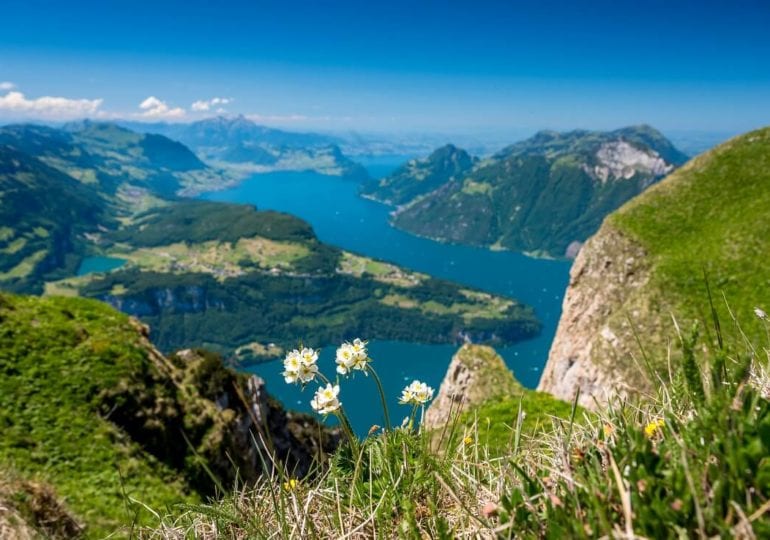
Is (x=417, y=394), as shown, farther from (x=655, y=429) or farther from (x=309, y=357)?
(x=655, y=429)

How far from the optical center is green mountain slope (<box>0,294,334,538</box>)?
11367mm

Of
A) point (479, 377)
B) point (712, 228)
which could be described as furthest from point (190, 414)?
point (712, 228)

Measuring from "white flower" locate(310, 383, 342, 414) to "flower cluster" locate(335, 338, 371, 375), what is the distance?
0.12 meters

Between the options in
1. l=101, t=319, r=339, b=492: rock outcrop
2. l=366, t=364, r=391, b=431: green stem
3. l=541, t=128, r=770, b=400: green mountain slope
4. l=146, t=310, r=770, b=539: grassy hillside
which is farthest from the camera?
l=541, t=128, r=770, b=400: green mountain slope

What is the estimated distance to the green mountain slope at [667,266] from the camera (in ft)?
74.7

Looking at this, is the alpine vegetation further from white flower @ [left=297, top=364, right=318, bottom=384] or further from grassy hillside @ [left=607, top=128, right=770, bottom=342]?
grassy hillside @ [left=607, top=128, right=770, bottom=342]

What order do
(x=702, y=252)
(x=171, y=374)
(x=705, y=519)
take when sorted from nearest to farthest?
(x=705, y=519), (x=171, y=374), (x=702, y=252)

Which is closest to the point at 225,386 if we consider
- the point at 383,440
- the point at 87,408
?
the point at 87,408

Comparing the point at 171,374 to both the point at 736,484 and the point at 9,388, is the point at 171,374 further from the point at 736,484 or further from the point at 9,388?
the point at 736,484

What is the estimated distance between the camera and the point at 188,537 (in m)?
2.86

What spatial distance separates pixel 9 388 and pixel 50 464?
2803mm

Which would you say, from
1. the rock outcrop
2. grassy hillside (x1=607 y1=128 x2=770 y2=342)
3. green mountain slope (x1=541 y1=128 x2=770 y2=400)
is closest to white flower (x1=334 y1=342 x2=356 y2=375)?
the rock outcrop

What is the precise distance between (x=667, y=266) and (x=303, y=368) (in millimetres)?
26510

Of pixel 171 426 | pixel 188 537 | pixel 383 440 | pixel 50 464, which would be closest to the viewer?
pixel 188 537
